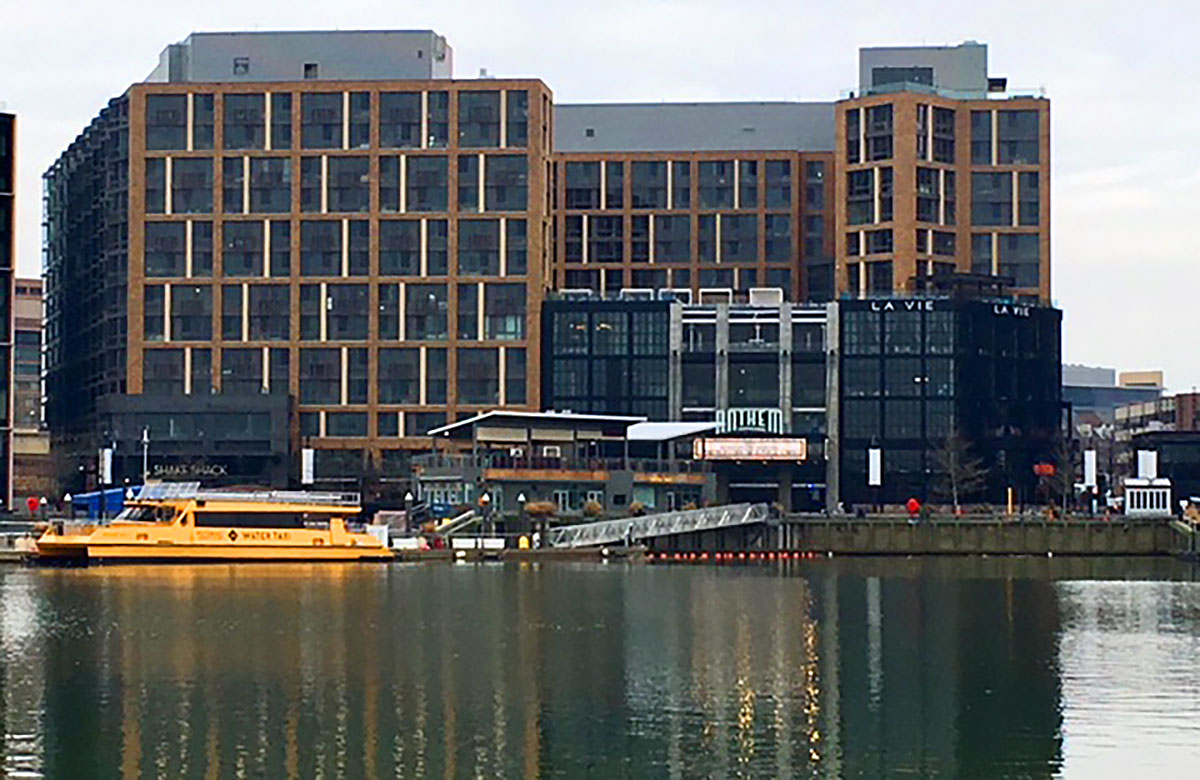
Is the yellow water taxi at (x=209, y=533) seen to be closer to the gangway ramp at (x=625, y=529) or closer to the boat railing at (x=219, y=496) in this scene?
the boat railing at (x=219, y=496)

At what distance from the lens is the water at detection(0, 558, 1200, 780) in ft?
204

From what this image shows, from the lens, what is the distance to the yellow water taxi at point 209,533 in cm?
17000

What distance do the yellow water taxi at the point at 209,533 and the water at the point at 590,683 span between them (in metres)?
32.3

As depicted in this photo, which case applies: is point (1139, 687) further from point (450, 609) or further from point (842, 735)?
point (450, 609)

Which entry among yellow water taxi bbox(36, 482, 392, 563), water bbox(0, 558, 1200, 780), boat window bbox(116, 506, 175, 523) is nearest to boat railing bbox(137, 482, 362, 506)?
yellow water taxi bbox(36, 482, 392, 563)

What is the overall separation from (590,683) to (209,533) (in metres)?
97.4

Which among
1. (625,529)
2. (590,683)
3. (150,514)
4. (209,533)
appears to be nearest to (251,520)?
(209,533)

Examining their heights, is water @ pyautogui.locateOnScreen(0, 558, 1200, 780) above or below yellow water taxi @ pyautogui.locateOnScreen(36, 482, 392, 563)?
below

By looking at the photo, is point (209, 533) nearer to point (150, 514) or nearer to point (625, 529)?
point (150, 514)

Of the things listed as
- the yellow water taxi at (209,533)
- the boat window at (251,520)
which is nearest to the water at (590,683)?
the yellow water taxi at (209,533)

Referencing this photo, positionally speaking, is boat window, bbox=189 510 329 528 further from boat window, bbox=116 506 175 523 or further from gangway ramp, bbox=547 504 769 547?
gangway ramp, bbox=547 504 769 547

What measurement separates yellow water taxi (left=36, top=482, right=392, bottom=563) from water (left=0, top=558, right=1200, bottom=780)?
32.3m

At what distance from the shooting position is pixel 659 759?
6178 centimetres

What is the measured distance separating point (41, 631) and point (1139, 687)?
46.2m
